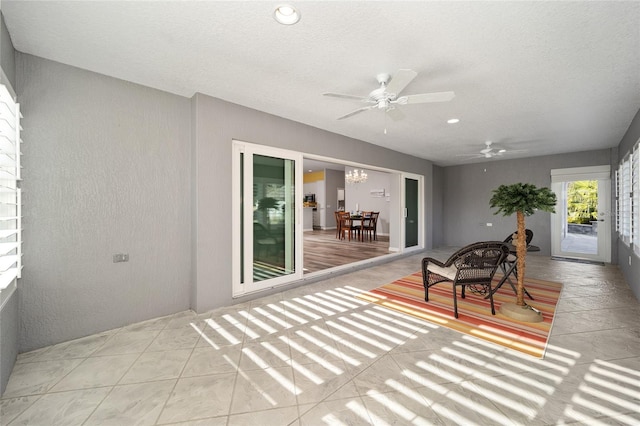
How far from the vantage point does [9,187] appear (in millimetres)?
1911

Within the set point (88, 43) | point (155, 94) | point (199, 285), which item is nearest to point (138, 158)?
point (155, 94)

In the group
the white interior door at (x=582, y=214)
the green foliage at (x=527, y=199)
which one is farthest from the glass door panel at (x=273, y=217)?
the white interior door at (x=582, y=214)

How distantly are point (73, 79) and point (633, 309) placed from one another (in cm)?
657

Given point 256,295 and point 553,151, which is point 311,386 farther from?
point 553,151

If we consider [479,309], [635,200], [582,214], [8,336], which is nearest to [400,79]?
[479,309]

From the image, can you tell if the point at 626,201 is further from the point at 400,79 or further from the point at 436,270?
the point at 400,79

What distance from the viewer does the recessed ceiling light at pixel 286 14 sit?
5.95 ft

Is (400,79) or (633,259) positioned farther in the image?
(633,259)

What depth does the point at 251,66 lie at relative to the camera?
2.59m

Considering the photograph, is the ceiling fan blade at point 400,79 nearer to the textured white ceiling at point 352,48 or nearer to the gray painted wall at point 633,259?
the textured white ceiling at point 352,48

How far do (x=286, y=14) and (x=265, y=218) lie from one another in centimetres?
250

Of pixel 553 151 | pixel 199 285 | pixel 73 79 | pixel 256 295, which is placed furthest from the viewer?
pixel 553 151

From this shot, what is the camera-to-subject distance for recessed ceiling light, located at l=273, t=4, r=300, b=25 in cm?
181

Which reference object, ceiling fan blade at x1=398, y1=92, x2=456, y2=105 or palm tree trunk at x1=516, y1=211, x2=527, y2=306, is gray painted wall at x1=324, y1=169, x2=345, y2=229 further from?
ceiling fan blade at x1=398, y1=92, x2=456, y2=105
